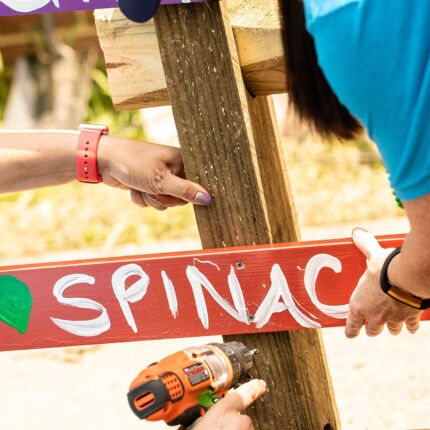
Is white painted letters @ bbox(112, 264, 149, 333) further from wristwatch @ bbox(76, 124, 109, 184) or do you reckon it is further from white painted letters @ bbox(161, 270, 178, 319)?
wristwatch @ bbox(76, 124, 109, 184)

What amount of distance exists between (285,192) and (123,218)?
4.09 m

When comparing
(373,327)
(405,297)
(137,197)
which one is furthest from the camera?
(137,197)

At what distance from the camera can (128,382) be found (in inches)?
130

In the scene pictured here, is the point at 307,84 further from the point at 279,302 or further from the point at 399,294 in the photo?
the point at 279,302

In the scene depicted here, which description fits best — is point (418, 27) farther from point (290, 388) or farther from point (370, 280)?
point (290, 388)

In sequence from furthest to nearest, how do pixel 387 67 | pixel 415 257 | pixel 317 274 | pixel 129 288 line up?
pixel 129 288 → pixel 317 274 → pixel 415 257 → pixel 387 67

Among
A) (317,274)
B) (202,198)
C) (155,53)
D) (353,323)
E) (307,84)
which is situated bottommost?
(353,323)

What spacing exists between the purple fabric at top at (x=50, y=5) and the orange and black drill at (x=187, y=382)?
0.81 m

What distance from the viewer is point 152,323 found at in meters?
1.63

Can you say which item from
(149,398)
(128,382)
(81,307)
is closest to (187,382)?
(149,398)

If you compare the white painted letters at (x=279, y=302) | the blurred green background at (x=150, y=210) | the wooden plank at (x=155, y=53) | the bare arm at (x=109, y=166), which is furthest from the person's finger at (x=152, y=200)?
the blurred green background at (x=150, y=210)

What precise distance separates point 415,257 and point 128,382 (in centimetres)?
244

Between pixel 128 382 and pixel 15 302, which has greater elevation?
pixel 15 302

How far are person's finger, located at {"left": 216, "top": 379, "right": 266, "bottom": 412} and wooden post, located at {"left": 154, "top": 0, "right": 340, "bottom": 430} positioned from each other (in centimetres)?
10
